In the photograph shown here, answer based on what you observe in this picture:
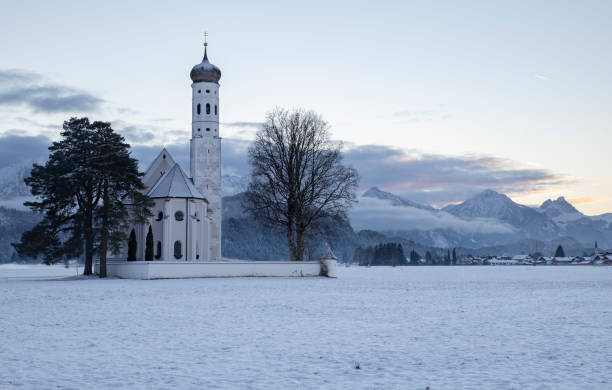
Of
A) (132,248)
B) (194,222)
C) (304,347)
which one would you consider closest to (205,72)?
(194,222)

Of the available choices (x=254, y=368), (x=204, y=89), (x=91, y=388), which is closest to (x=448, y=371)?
(x=254, y=368)

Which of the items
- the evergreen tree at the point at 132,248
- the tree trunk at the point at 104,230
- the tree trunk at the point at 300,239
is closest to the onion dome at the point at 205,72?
the evergreen tree at the point at 132,248

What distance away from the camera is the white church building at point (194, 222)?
172 ft

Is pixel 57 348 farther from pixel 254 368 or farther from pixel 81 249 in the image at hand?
pixel 81 249

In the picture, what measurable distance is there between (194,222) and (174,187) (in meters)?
4.02

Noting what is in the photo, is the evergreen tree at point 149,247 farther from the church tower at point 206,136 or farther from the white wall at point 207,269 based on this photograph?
the church tower at point 206,136

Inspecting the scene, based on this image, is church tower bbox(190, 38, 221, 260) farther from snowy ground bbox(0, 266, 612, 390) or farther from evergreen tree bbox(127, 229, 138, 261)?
snowy ground bbox(0, 266, 612, 390)

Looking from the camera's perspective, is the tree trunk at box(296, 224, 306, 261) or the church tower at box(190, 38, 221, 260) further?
the church tower at box(190, 38, 221, 260)

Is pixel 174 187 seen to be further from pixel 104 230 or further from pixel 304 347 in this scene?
pixel 304 347

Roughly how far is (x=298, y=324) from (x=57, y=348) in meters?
6.59

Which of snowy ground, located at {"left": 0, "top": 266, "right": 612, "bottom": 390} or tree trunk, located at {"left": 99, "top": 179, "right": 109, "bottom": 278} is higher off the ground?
tree trunk, located at {"left": 99, "top": 179, "right": 109, "bottom": 278}

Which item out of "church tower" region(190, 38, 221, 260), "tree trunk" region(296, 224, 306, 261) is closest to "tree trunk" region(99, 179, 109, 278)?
"tree trunk" region(296, 224, 306, 261)

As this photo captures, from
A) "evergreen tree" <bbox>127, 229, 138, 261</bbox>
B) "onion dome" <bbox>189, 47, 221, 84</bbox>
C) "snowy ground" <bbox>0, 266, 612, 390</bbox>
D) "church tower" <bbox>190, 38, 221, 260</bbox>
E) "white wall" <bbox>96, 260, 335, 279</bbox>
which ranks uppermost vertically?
"onion dome" <bbox>189, 47, 221, 84</bbox>

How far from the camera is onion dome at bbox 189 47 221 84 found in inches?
3051
